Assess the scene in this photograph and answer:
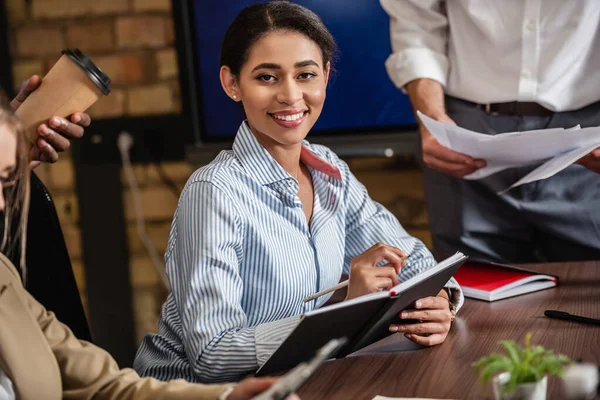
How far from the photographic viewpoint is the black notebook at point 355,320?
3.54ft

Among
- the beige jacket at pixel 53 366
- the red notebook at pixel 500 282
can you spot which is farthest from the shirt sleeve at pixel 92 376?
the red notebook at pixel 500 282

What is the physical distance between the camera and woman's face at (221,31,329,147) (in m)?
1.53

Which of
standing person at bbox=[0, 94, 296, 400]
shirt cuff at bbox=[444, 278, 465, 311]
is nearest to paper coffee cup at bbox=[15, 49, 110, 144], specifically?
standing person at bbox=[0, 94, 296, 400]

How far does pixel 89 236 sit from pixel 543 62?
1.93m

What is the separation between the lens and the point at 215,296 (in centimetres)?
129

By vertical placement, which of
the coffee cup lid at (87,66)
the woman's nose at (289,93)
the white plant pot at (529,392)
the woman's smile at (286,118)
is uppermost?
the coffee cup lid at (87,66)

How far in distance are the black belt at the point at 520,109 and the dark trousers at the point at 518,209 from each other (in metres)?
0.01

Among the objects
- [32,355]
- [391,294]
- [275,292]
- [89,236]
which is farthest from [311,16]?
[89,236]

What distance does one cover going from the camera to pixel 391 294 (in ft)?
3.73

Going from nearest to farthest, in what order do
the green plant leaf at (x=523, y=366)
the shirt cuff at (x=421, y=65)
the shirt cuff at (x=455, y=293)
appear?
the green plant leaf at (x=523, y=366), the shirt cuff at (x=455, y=293), the shirt cuff at (x=421, y=65)

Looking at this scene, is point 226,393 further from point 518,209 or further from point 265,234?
point 518,209

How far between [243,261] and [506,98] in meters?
0.88

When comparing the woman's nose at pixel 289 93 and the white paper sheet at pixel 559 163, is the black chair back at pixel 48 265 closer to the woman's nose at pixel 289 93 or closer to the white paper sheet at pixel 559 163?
the woman's nose at pixel 289 93

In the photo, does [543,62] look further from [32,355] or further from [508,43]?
[32,355]
